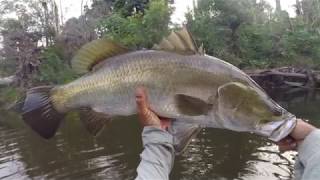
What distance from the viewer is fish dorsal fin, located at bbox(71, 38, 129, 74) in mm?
2352

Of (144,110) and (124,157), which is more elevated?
(144,110)

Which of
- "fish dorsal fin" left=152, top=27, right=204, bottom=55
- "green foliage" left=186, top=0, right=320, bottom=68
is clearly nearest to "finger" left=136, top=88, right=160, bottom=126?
"fish dorsal fin" left=152, top=27, right=204, bottom=55

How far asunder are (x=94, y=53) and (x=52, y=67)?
23.7 m

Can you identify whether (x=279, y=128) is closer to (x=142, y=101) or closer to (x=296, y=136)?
(x=296, y=136)

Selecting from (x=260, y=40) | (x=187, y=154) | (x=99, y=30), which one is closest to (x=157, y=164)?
(x=187, y=154)

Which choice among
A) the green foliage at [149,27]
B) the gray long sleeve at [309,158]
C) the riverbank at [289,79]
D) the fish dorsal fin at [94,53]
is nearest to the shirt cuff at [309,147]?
the gray long sleeve at [309,158]

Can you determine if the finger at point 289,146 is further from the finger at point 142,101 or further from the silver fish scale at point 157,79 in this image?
the finger at point 142,101

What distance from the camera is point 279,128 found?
6.27 feet

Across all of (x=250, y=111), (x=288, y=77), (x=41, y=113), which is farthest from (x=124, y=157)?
(x=288, y=77)

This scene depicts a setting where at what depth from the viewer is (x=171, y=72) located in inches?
87.4

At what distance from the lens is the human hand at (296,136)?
1849mm

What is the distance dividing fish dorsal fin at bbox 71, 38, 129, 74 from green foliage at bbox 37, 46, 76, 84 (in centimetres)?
2171

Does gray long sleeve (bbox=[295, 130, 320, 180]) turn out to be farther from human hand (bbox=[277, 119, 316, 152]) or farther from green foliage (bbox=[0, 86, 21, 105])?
green foliage (bbox=[0, 86, 21, 105])

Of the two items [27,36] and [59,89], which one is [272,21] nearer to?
[27,36]
